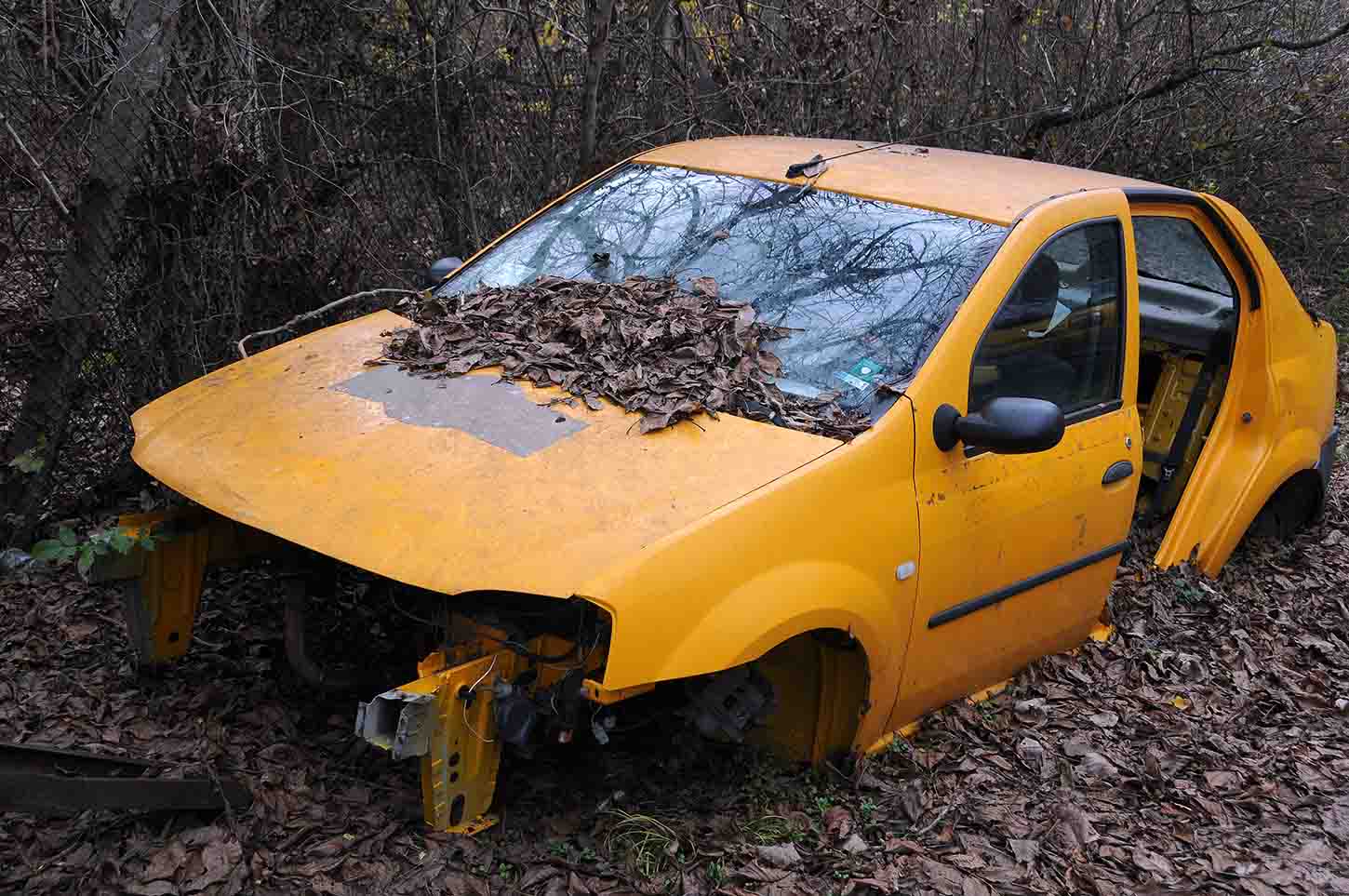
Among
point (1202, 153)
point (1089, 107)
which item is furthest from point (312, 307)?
point (1202, 153)

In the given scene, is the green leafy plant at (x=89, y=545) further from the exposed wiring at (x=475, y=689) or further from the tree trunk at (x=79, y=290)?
the tree trunk at (x=79, y=290)

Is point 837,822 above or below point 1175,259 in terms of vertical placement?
below

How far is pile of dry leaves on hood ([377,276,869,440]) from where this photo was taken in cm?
360

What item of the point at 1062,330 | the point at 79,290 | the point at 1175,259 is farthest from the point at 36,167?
the point at 1175,259

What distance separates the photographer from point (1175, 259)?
18.6 ft

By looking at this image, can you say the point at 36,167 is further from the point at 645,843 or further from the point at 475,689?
the point at 645,843

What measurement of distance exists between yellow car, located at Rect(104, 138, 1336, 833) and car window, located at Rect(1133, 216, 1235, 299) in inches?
11.5

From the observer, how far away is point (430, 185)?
697 cm

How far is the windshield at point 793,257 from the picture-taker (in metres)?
3.79

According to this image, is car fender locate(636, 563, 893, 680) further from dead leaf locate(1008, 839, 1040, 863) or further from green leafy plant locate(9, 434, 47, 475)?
green leafy plant locate(9, 434, 47, 475)

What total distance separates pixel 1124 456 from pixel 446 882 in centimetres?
263

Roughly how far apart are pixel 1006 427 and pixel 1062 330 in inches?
29.3

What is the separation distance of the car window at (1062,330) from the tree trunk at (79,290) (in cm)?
342

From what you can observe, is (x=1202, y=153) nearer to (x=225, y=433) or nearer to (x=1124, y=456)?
(x=1124, y=456)
